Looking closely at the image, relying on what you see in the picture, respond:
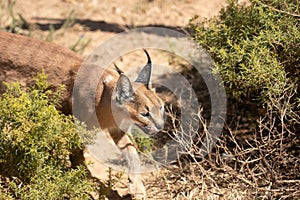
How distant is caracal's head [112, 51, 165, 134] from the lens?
5406mm

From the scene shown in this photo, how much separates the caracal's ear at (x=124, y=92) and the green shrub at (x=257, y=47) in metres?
0.79

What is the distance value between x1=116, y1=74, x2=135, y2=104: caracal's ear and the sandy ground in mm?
2541

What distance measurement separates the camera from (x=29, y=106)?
4469 mm

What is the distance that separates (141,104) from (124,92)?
20cm

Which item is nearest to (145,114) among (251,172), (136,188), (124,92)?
(124,92)

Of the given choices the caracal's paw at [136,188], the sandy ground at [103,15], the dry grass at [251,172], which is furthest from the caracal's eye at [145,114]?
Answer: the sandy ground at [103,15]

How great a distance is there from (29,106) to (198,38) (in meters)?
1.80

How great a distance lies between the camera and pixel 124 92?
537cm

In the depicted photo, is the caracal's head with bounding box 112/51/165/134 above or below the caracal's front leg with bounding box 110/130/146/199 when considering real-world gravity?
above

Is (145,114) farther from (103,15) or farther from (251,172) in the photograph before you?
(103,15)

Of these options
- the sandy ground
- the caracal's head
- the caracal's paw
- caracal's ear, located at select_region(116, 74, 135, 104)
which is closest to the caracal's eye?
the caracal's head

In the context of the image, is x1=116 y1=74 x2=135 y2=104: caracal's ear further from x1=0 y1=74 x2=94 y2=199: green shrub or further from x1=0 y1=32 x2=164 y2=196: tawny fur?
x1=0 y1=74 x2=94 y2=199: green shrub

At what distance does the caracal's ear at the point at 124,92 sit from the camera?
524 centimetres

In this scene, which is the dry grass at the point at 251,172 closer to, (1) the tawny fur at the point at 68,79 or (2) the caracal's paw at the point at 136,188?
(2) the caracal's paw at the point at 136,188
